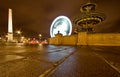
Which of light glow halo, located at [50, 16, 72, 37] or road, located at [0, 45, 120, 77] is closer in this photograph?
road, located at [0, 45, 120, 77]

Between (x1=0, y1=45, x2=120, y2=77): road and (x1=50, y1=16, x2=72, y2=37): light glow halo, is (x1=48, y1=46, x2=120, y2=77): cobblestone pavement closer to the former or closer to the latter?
(x1=0, y1=45, x2=120, y2=77): road

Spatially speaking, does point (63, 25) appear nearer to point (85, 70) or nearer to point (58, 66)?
point (58, 66)

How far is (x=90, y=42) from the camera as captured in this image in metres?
30.4

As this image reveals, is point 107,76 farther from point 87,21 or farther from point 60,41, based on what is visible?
point 87,21

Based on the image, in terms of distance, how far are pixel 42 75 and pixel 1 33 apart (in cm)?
12613

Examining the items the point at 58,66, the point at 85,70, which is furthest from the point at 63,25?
the point at 85,70

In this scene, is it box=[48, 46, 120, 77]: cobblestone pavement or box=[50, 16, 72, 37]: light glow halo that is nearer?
box=[48, 46, 120, 77]: cobblestone pavement

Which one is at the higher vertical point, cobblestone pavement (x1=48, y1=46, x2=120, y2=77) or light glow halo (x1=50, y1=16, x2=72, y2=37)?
light glow halo (x1=50, y1=16, x2=72, y2=37)

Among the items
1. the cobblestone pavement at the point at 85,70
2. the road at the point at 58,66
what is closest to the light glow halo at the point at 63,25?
the road at the point at 58,66

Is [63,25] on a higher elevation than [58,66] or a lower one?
higher

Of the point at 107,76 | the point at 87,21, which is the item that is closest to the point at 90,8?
the point at 87,21

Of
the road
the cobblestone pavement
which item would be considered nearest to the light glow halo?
the road

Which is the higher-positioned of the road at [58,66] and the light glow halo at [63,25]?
the light glow halo at [63,25]

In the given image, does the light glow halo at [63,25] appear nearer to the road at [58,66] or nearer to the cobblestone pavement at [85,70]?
the road at [58,66]
